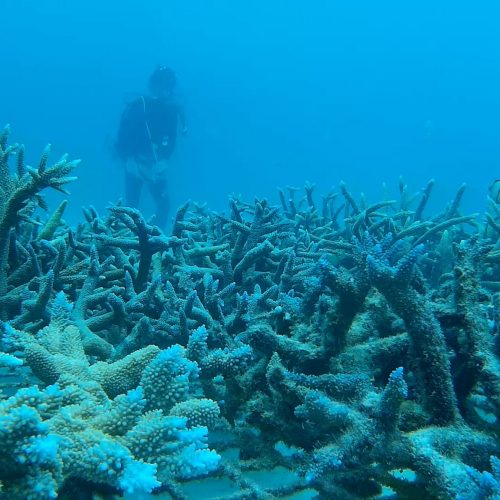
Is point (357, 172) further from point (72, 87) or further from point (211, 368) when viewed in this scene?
point (211, 368)

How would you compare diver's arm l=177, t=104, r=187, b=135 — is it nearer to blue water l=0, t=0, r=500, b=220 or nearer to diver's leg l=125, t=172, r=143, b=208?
diver's leg l=125, t=172, r=143, b=208

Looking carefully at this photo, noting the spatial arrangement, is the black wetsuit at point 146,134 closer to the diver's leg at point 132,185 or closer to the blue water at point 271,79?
the diver's leg at point 132,185

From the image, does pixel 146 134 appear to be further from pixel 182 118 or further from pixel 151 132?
pixel 182 118

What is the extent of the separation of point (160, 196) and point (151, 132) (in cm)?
260

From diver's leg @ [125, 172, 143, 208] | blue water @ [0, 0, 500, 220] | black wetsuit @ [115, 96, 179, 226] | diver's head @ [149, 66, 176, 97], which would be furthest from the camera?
blue water @ [0, 0, 500, 220]

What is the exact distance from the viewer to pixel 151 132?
17844 mm

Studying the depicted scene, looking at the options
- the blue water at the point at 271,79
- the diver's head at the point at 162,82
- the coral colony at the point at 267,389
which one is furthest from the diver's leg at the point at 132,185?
the blue water at the point at 271,79

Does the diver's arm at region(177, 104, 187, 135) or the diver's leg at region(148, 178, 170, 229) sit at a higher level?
the diver's arm at region(177, 104, 187, 135)

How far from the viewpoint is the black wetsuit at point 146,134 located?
17.5 metres

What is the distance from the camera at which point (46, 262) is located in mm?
3859

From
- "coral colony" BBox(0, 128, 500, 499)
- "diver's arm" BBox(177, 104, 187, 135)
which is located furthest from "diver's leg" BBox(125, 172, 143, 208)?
"coral colony" BBox(0, 128, 500, 499)

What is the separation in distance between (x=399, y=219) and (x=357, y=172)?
11649 centimetres

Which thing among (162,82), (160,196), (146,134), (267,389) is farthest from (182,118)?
(267,389)

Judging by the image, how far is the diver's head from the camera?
1795 cm
